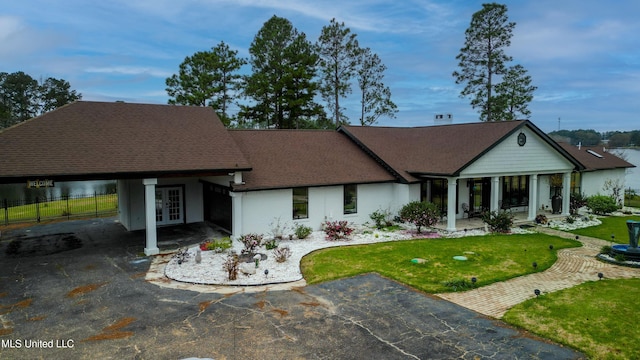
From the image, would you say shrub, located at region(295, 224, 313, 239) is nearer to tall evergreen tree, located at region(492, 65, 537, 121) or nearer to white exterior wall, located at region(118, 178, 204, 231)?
white exterior wall, located at region(118, 178, 204, 231)

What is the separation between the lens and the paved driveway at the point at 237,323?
7.62m

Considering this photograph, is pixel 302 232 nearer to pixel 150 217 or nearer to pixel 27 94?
pixel 150 217

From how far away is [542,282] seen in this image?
1169 centimetres

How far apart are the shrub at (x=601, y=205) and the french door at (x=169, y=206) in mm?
24865

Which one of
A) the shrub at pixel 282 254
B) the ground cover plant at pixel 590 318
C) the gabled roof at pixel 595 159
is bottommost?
the ground cover plant at pixel 590 318

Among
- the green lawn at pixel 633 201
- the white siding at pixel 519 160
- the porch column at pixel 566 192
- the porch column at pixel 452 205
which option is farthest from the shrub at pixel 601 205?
the porch column at pixel 452 205

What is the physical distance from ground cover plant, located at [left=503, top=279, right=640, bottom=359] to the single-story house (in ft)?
27.5

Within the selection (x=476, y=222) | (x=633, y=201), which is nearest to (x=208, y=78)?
(x=476, y=222)

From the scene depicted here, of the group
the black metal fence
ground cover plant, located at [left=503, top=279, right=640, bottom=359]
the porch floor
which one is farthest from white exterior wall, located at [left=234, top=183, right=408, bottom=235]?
the black metal fence

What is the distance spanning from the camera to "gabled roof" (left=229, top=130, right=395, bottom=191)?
58.1 feet

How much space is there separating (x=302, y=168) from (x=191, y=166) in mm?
5672

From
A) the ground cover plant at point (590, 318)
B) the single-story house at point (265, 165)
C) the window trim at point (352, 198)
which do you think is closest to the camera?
the ground cover plant at point (590, 318)

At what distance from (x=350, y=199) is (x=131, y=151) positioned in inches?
400

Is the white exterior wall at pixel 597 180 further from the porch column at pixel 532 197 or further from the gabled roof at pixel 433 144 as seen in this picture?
the porch column at pixel 532 197
